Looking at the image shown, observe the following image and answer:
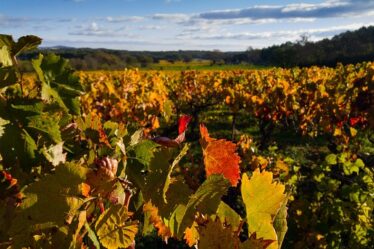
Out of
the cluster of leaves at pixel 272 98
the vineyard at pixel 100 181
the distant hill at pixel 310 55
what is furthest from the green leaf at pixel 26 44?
the distant hill at pixel 310 55

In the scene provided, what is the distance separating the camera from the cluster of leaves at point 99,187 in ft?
2.45

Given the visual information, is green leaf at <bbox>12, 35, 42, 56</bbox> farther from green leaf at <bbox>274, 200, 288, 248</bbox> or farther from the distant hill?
the distant hill

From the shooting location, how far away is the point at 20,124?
1030mm

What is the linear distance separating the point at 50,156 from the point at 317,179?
3.56m

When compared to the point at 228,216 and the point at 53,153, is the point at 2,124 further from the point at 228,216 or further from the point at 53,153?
the point at 228,216

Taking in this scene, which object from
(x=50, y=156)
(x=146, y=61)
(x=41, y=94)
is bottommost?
(x=146, y=61)

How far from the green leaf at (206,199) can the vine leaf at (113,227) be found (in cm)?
10

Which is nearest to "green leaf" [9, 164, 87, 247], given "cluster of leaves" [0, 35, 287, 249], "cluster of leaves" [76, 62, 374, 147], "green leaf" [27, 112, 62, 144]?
"cluster of leaves" [0, 35, 287, 249]

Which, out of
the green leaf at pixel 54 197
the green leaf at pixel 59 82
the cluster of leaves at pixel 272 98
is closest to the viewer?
the green leaf at pixel 54 197

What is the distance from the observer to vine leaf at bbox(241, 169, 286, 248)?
0.78 metres

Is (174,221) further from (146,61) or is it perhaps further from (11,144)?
(146,61)

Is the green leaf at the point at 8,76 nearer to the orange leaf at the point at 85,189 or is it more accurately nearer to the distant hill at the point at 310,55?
the orange leaf at the point at 85,189

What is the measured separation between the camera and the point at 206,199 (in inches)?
32.2

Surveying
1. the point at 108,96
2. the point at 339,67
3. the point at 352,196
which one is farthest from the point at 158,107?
the point at 339,67
